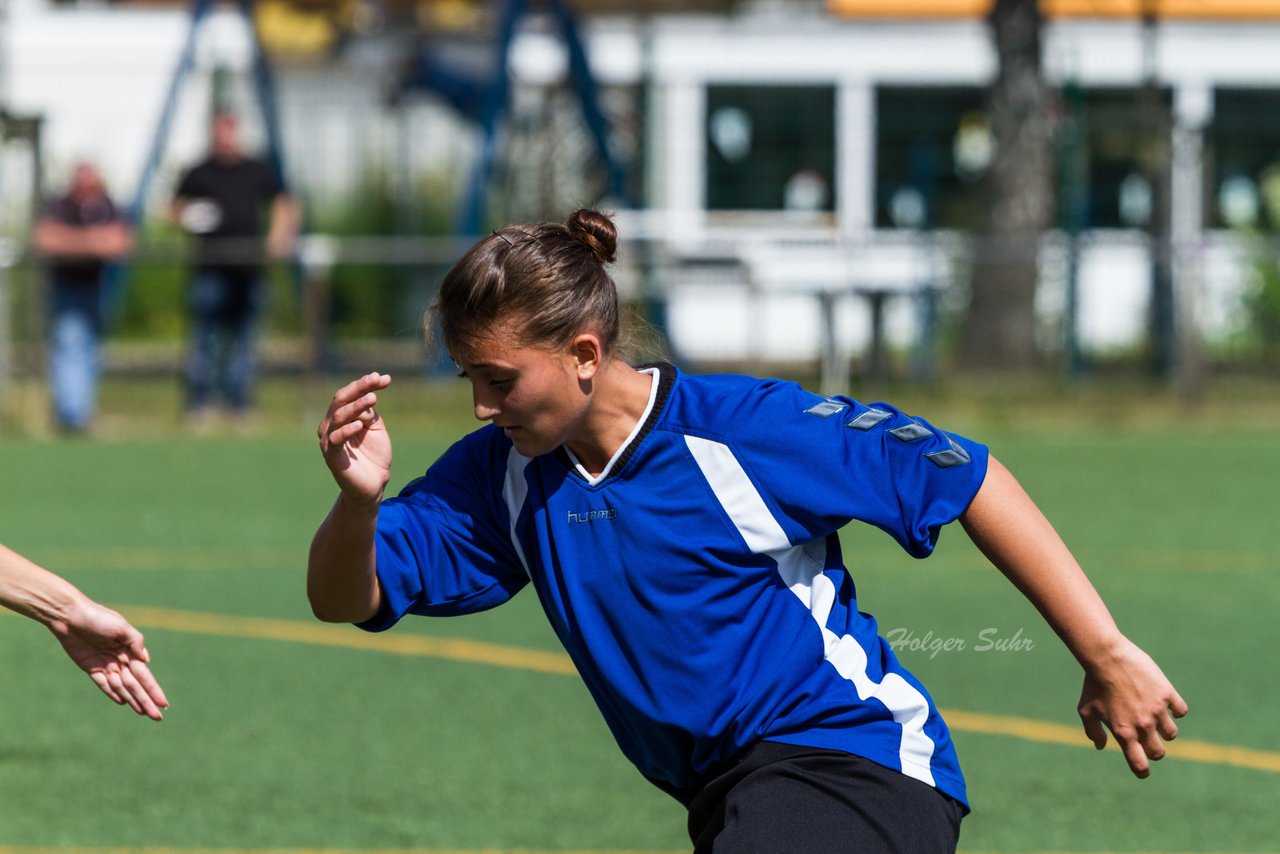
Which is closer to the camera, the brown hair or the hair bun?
the brown hair

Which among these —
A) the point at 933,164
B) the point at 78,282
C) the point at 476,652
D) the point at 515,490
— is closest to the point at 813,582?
the point at 515,490

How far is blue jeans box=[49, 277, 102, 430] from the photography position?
16.6 meters

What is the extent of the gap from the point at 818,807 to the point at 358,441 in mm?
947

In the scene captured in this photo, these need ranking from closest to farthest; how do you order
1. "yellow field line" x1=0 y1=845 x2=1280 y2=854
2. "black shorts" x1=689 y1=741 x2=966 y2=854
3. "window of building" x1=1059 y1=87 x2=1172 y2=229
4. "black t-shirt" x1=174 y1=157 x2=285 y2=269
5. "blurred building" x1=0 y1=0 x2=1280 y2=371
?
"black shorts" x1=689 y1=741 x2=966 y2=854
"yellow field line" x1=0 y1=845 x2=1280 y2=854
"black t-shirt" x1=174 y1=157 x2=285 y2=269
"window of building" x1=1059 y1=87 x2=1172 y2=229
"blurred building" x1=0 y1=0 x2=1280 y2=371

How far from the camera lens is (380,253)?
1842 cm

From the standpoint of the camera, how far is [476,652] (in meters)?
7.73

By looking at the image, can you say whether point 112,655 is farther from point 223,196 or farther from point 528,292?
point 223,196

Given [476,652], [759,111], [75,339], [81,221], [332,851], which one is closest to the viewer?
[332,851]

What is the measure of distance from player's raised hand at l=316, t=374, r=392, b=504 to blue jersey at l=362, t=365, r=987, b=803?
31cm

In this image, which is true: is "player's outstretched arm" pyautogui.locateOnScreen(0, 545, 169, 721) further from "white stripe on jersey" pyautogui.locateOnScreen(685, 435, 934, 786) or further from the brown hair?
"white stripe on jersey" pyautogui.locateOnScreen(685, 435, 934, 786)

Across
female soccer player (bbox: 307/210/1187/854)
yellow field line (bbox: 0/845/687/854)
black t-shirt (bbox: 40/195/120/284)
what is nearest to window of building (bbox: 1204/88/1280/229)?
black t-shirt (bbox: 40/195/120/284)

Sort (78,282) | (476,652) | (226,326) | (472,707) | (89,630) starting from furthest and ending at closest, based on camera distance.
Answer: (226,326) → (78,282) → (476,652) → (472,707) → (89,630)

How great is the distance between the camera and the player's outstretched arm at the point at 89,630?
3887 millimetres

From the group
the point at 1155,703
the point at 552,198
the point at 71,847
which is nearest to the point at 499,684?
the point at 71,847
